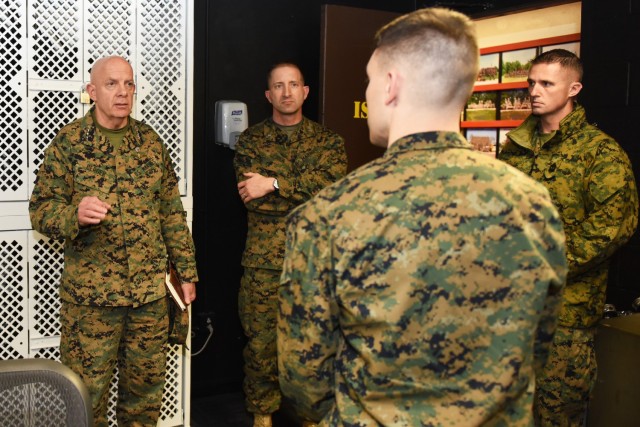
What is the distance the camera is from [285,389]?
1496 millimetres

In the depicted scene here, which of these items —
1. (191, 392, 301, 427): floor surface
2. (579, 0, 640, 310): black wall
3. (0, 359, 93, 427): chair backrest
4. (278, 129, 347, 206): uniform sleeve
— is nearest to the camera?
(0, 359, 93, 427): chair backrest

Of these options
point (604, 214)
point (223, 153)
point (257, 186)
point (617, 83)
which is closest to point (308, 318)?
point (604, 214)

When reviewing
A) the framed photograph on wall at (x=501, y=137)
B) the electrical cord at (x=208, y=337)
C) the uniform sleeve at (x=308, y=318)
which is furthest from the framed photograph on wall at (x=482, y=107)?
the uniform sleeve at (x=308, y=318)

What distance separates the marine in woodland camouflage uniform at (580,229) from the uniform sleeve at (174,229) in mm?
1599

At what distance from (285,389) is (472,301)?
0.45 m

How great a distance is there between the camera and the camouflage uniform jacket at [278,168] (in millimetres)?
3734

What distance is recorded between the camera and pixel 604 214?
277cm

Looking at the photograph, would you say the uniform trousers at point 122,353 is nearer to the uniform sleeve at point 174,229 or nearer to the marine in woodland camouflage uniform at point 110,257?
the marine in woodland camouflage uniform at point 110,257

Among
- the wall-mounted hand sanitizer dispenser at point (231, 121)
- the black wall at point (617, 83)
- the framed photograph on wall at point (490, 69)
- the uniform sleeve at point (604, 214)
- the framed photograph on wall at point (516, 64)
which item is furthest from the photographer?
the framed photograph on wall at point (490, 69)

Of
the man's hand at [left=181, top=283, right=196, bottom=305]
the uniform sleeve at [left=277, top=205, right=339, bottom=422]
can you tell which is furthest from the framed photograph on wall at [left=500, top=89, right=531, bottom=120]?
the uniform sleeve at [left=277, top=205, right=339, bottom=422]

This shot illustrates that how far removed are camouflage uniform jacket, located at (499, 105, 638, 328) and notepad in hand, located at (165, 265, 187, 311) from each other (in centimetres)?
166

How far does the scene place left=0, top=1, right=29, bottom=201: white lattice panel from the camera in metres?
3.23

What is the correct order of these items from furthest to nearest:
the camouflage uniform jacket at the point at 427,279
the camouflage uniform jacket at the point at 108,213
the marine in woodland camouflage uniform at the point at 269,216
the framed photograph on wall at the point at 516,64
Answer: the framed photograph on wall at the point at 516,64
the marine in woodland camouflage uniform at the point at 269,216
the camouflage uniform jacket at the point at 108,213
the camouflage uniform jacket at the point at 427,279

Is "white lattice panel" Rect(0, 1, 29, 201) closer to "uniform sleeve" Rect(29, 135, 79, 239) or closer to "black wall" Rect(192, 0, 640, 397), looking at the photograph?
"uniform sleeve" Rect(29, 135, 79, 239)
